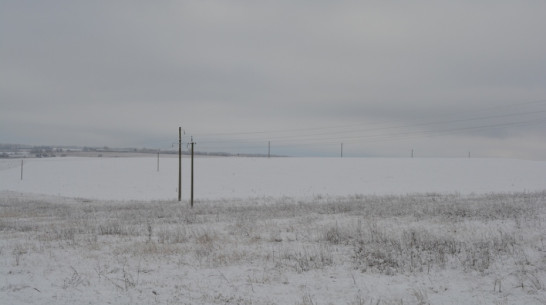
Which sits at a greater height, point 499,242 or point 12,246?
point 499,242

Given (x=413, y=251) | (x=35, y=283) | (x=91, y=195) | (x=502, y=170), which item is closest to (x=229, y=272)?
(x=35, y=283)

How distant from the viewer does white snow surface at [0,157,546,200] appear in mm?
43469

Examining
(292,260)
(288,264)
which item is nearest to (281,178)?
(292,260)

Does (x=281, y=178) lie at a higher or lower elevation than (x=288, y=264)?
lower

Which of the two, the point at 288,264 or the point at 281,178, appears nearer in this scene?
the point at 288,264

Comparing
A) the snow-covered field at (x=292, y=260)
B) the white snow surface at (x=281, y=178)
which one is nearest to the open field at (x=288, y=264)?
the snow-covered field at (x=292, y=260)

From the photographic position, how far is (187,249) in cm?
1109

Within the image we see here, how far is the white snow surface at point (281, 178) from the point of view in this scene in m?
43.5

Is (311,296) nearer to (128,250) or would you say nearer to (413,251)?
(413,251)

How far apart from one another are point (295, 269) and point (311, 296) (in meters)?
1.66

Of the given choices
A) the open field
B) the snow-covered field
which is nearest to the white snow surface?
the snow-covered field

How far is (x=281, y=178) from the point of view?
56375 millimetres

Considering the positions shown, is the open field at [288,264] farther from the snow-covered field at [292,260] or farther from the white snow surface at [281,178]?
the white snow surface at [281,178]

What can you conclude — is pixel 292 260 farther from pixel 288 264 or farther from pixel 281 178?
pixel 281 178
